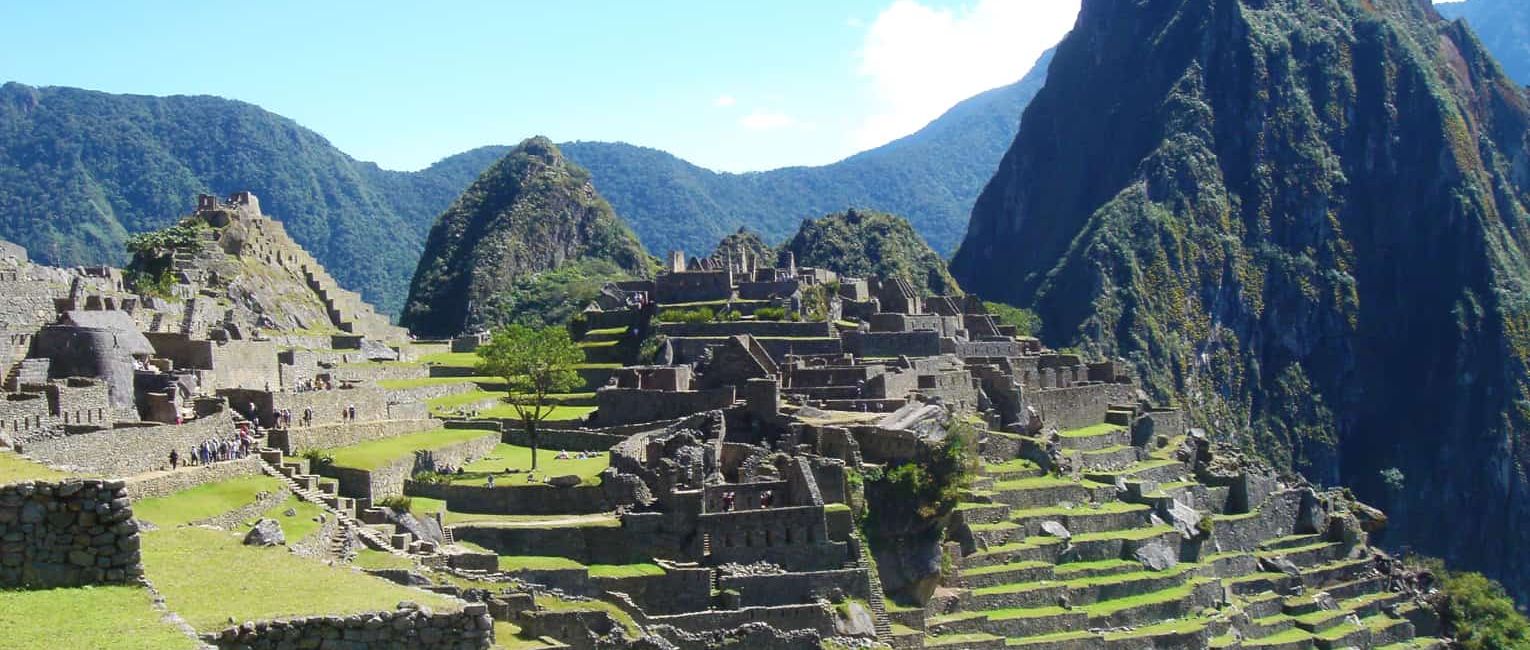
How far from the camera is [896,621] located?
36.6m

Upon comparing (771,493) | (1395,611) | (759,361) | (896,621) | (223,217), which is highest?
(223,217)

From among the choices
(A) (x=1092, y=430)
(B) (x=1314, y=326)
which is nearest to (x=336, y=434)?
(A) (x=1092, y=430)

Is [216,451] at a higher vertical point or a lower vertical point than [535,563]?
higher

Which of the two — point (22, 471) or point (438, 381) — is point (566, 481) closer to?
point (438, 381)

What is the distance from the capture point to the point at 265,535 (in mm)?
21719

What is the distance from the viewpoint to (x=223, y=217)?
71188 mm

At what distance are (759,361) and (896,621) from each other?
1145cm

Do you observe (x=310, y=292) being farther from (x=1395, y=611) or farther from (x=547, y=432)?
(x=1395, y=611)

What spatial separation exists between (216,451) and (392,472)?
4.86 m

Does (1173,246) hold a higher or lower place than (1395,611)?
higher

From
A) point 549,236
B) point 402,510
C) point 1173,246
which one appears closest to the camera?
point 402,510

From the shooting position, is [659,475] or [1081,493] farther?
→ [1081,493]

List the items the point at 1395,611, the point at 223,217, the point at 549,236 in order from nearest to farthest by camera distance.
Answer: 1. the point at 1395,611
2. the point at 223,217
3. the point at 549,236

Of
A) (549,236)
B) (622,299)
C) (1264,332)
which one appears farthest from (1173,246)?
(622,299)
